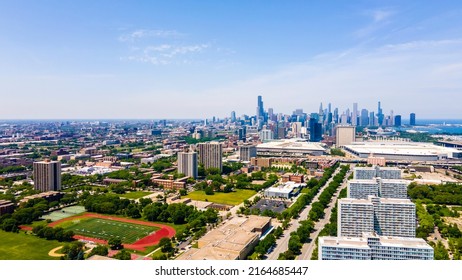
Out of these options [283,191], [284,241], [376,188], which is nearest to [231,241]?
[284,241]

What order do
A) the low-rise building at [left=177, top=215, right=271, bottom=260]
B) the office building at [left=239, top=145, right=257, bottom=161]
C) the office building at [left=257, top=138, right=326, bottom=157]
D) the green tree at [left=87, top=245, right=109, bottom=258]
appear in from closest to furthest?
the low-rise building at [left=177, top=215, right=271, bottom=260]
the green tree at [left=87, top=245, right=109, bottom=258]
the office building at [left=239, top=145, right=257, bottom=161]
the office building at [left=257, top=138, right=326, bottom=157]

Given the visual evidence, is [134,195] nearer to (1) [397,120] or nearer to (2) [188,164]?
(2) [188,164]

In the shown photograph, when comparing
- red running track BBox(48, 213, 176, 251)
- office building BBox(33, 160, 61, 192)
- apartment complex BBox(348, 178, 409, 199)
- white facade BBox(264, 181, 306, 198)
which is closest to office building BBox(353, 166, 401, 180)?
white facade BBox(264, 181, 306, 198)

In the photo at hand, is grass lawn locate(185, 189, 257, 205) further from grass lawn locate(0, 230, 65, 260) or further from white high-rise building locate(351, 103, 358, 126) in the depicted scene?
white high-rise building locate(351, 103, 358, 126)

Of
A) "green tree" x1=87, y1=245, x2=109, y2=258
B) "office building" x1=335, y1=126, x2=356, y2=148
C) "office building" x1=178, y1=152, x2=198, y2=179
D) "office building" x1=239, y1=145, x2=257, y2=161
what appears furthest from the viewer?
"office building" x1=335, y1=126, x2=356, y2=148
